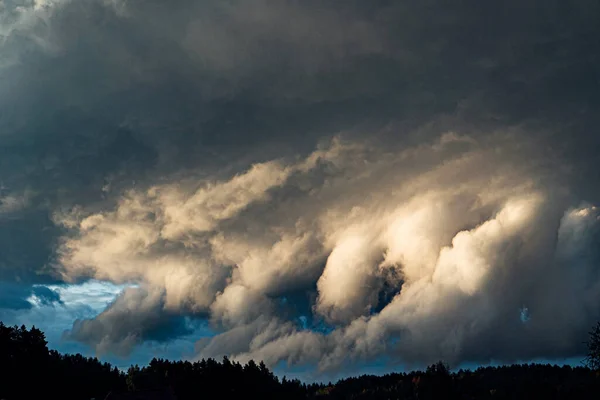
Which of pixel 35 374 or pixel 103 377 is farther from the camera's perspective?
pixel 103 377

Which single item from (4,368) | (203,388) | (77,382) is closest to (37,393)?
(4,368)

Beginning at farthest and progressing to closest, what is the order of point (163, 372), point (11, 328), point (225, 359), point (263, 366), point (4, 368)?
point (263, 366) < point (163, 372) < point (225, 359) < point (11, 328) < point (4, 368)

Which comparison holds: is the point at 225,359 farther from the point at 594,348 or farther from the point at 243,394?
the point at 594,348

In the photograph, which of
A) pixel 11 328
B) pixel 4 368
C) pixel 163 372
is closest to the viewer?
pixel 4 368

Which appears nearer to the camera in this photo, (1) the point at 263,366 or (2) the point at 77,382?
(2) the point at 77,382

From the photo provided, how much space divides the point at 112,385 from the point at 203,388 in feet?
127

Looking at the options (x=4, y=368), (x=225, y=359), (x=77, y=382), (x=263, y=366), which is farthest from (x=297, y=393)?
(x=4, y=368)

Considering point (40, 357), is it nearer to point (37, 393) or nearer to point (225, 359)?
point (37, 393)

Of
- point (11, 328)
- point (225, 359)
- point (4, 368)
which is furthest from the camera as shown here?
point (225, 359)

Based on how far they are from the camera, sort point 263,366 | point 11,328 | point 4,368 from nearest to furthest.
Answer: point 4,368, point 11,328, point 263,366

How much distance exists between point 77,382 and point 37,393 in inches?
936

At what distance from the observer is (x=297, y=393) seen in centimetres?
19238

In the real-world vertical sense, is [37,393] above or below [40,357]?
below

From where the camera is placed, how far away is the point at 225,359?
157 meters
